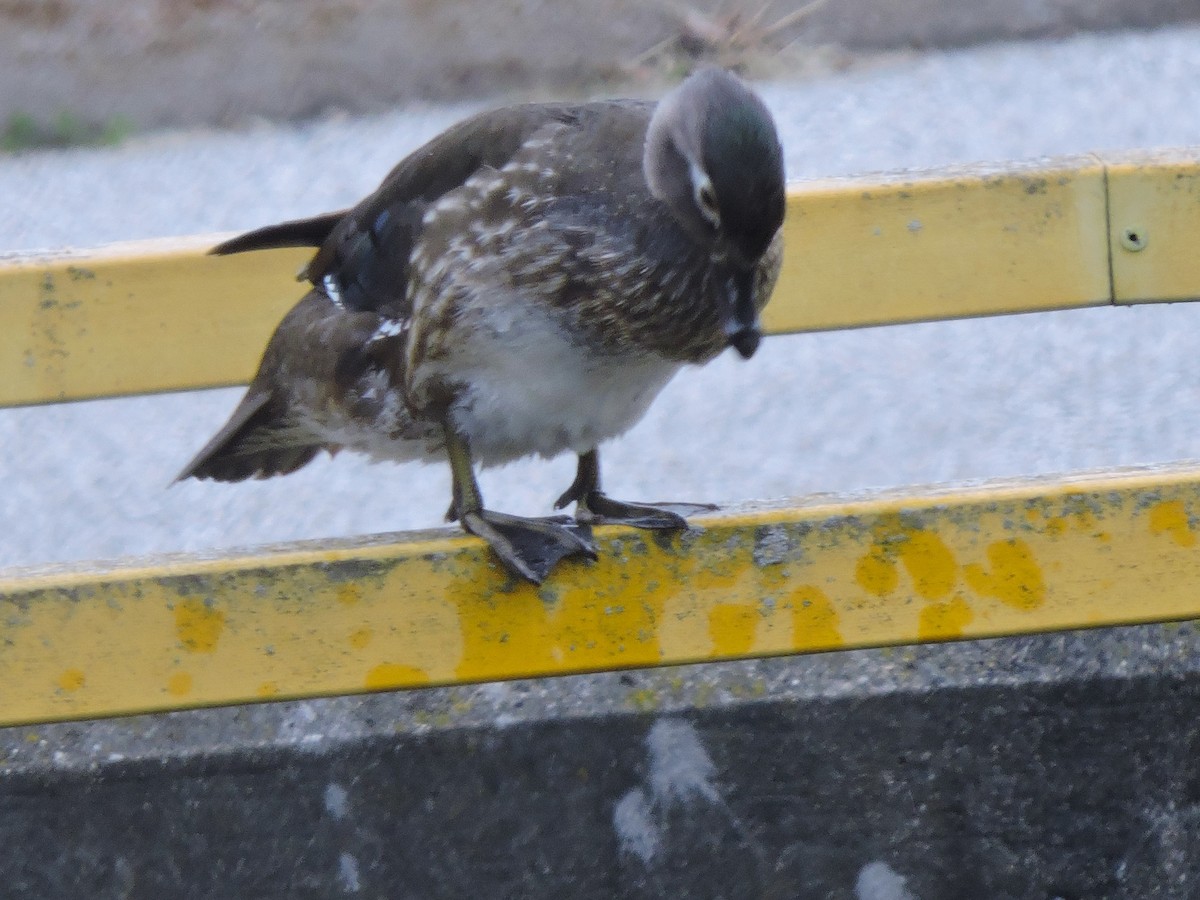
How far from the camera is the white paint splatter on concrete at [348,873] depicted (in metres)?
1.28

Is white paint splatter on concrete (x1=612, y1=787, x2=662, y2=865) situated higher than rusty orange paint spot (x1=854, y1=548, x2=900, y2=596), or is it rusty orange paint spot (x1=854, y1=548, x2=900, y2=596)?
rusty orange paint spot (x1=854, y1=548, x2=900, y2=596)

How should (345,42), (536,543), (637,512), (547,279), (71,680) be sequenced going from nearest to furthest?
1. (71,680)
2. (536,543)
3. (547,279)
4. (637,512)
5. (345,42)

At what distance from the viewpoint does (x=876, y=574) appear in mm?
1230

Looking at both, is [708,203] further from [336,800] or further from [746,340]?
[336,800]

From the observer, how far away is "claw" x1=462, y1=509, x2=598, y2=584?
1.26 meters

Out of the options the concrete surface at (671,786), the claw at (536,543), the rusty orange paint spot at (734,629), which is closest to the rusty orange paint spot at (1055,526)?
the concrete surface at (671,786)

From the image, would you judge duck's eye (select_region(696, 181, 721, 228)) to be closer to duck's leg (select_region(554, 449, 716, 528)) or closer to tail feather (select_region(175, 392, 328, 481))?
duck's leg (select_region(554, 449, 716, 528))

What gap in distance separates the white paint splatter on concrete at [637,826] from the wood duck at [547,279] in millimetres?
195

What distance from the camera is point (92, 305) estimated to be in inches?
69.2

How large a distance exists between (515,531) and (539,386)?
0.55 ft

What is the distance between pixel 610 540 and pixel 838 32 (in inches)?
89.3

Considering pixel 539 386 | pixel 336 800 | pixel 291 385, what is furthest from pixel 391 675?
pixel 291 385

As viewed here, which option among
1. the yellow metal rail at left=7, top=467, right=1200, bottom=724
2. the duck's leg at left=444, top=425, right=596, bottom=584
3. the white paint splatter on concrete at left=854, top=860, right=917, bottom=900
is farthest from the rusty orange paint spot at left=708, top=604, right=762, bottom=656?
the white paint splatter on concrete at left=854, top=860, right=917, bottom=900

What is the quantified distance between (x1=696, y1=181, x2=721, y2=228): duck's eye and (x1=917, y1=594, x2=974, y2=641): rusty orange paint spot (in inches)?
14.4
